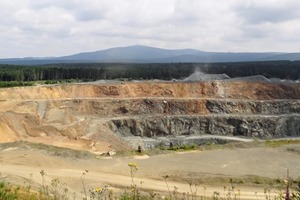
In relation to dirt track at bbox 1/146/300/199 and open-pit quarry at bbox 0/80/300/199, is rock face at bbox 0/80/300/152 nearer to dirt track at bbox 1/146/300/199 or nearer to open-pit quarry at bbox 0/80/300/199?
open-pit quarry at bbox 0/80/300/199

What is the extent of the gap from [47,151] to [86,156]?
14.0ft

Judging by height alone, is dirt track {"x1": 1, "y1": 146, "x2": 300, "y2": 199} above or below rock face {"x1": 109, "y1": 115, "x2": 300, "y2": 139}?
above

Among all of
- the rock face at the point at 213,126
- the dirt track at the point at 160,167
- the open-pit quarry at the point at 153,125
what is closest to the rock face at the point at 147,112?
the rock face at the point at 213,126

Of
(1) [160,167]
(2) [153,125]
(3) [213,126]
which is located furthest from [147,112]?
(1) [160,167]

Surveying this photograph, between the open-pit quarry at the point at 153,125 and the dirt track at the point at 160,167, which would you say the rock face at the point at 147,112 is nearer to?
the open-pit quarry at the point at 153,125

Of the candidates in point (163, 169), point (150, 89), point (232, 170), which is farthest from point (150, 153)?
point (150, 89)

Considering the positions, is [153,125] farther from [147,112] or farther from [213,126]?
[213,126]

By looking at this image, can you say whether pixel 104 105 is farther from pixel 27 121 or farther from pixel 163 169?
pixel 163 169

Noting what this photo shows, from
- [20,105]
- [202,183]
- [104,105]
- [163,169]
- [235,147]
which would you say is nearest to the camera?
[202,183]

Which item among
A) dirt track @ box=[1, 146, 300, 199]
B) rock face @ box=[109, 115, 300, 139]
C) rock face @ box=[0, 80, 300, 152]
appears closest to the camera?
dirt track @ box=[1, 146, 300, 199]

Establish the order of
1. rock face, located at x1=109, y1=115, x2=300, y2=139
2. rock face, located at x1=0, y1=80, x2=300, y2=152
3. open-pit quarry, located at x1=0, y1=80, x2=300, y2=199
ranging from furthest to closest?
rock face, located at x1=109, y1=115, x2=300, y2=139, rock face, located at x1=0, y1=80, x2=300, y2=152, open-pit quarry, located at x1=0, y1=80, x2=300, y2=199

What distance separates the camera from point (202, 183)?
28.9 meters

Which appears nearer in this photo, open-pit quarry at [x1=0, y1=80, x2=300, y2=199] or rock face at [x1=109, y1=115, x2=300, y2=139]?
open-pit quarry at [x1=0, y1=80, x2=300, y2=199]

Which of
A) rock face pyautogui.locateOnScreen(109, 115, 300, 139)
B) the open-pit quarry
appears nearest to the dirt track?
the open-pit quarry
